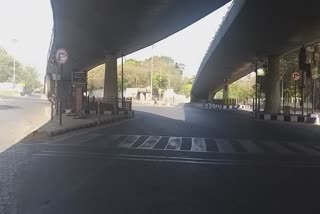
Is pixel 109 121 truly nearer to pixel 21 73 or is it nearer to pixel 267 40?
pixel 267 40

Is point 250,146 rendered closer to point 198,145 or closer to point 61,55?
point 198,145

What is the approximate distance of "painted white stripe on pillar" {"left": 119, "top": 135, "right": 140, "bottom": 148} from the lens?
60.3 feet

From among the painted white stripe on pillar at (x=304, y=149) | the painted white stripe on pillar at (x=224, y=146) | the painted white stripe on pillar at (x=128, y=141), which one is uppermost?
the painted white stripe on pillar at (x=128, y=141)

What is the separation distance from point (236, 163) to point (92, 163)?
3701mm

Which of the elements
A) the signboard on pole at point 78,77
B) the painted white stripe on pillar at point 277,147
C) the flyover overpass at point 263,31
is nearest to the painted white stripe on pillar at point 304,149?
the painted white stripe on pillar at point 277,147

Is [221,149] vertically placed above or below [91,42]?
below

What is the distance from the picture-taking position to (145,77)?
134250mm

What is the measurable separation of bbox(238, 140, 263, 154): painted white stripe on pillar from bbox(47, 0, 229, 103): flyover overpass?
1157 centimetres

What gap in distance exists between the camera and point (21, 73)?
582 ft

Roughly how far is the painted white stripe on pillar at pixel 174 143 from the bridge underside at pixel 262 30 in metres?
11.1

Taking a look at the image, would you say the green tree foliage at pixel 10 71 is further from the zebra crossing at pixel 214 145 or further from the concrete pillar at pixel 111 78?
the zebra crossing at pixel 214 145

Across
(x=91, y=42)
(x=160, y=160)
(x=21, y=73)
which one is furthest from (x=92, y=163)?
(x=21, y=73)

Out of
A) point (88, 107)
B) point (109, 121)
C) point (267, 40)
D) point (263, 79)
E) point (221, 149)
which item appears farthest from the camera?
point (263, 79)

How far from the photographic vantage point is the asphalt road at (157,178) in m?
8.36
